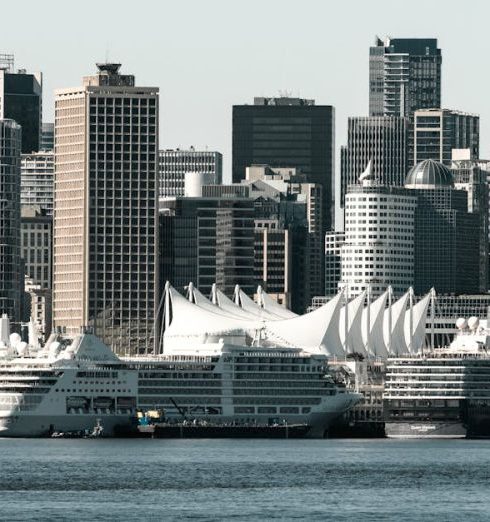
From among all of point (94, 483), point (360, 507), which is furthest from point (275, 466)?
point (360, 507)

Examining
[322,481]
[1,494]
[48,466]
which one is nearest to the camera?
[1,494]

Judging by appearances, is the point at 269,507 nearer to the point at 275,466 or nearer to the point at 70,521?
the point at 70,521

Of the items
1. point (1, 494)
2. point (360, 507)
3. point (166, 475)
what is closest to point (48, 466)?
point (166, 475)

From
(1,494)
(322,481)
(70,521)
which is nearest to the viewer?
(70,521)

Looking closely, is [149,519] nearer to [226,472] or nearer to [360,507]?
[360,507]

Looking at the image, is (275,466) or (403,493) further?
(275,466)

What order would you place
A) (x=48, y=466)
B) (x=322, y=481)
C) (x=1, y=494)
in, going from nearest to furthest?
(x=1, y=494) → (x=322, y=481) → (x=48, y=466)

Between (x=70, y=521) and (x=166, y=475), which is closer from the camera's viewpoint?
(x=70, y=521)

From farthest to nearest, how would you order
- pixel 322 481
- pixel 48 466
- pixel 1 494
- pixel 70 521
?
pixel 48 466
pixel 322 481
pixel 1 494
pixel 70 521
